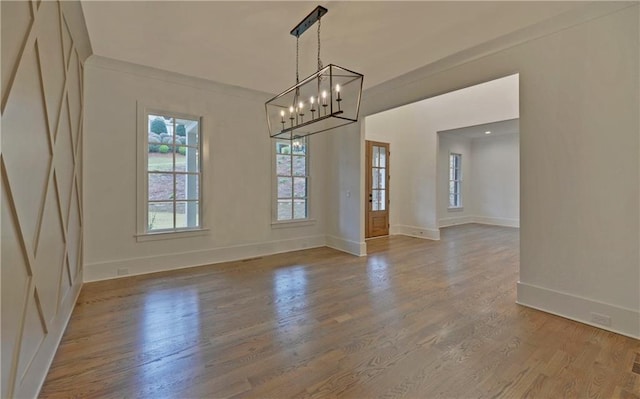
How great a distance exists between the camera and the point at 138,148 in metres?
4.03

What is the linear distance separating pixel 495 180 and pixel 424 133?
12.3 feet

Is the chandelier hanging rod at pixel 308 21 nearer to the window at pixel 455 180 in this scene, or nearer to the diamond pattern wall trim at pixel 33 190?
the diamond pattern wall trim at pixel 33 190

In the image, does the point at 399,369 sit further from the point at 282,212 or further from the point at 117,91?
the point at 117,91

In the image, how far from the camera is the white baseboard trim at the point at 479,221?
871cm

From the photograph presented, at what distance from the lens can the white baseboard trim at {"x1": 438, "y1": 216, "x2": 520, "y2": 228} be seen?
871cm

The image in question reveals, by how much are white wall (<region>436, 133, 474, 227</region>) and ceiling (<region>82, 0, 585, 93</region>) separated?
528 cm

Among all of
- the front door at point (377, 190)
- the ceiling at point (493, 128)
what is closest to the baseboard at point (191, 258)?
the front door at point (377, 190)

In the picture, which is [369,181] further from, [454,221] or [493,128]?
[454,221]

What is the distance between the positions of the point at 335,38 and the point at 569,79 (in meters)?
2.33

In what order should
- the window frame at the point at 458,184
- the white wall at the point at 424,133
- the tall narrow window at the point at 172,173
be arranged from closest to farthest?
the tall narrow window at the point at 172,173, the white wall at the point at 424,133, the window frame at the point at 458,184

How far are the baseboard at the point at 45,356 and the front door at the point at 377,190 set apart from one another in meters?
5.65

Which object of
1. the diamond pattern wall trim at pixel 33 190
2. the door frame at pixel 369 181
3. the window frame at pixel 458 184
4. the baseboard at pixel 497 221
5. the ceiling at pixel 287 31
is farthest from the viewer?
the window frame at pixel 458 184

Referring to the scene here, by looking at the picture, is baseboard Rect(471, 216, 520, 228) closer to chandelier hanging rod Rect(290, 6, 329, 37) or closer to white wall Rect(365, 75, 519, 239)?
white wall Rect(365, 75, 519, 239)

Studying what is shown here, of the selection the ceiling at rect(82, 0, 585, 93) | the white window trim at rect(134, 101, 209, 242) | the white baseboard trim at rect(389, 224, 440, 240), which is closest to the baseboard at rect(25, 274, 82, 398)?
the white window trim at rect(134, 101, 209, 242)
